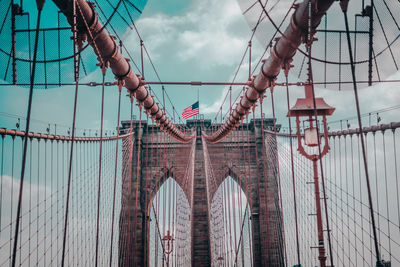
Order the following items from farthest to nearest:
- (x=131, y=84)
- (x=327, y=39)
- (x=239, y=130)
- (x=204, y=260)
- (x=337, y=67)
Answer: (x=239, y=130) → (x=204, y=260) → (x=131, y=84) → (x=337, y=67) → (x=327, y=39)

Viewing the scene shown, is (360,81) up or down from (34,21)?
down

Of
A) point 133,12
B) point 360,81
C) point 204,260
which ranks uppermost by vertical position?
point 133,12

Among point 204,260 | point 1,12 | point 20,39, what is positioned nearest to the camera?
point 1,12

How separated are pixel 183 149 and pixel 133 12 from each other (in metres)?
14.2

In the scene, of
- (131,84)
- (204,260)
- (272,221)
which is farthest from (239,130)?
(131,84)

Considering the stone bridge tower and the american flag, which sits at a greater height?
the american flag

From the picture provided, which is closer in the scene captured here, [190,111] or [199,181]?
[190,111]

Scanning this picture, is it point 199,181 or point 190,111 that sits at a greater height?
point 190,111

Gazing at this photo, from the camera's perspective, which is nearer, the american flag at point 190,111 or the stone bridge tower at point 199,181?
the stone bridge tower at point 199,181

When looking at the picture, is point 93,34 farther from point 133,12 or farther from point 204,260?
point 204,260

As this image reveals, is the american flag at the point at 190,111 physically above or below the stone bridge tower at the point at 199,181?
above

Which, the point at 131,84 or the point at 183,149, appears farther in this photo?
the point at 183,149

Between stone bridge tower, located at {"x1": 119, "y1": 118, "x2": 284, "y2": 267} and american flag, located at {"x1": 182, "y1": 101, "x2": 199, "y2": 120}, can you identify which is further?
american flag, located at {"x1": 182, "y1": 101, "x2": 199, "y2": 120}

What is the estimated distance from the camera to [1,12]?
261cm
